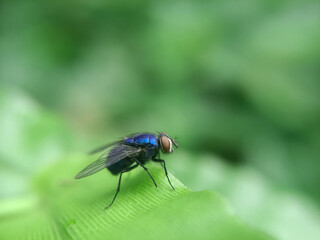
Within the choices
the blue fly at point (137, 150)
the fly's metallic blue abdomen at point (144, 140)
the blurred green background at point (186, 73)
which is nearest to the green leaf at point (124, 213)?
the blue fly at point (137, 150)

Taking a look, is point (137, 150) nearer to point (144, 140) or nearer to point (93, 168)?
point (144, 140)

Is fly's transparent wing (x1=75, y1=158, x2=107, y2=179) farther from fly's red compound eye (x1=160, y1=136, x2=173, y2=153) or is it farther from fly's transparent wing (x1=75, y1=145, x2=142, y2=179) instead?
fly's red compound eye (x1=160, y1=136, x2=173, y2=153)

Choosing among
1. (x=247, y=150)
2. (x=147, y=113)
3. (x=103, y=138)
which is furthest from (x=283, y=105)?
(x=103, y=138)

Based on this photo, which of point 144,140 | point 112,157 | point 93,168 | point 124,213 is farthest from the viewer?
point 144,140

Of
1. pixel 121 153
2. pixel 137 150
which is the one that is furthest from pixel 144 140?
pixel 121 153

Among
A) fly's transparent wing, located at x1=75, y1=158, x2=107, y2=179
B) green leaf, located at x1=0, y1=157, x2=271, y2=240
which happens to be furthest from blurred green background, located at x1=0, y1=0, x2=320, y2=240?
fly's transparent wing, located at x1=75, y1=158, x2=107, y2=179
